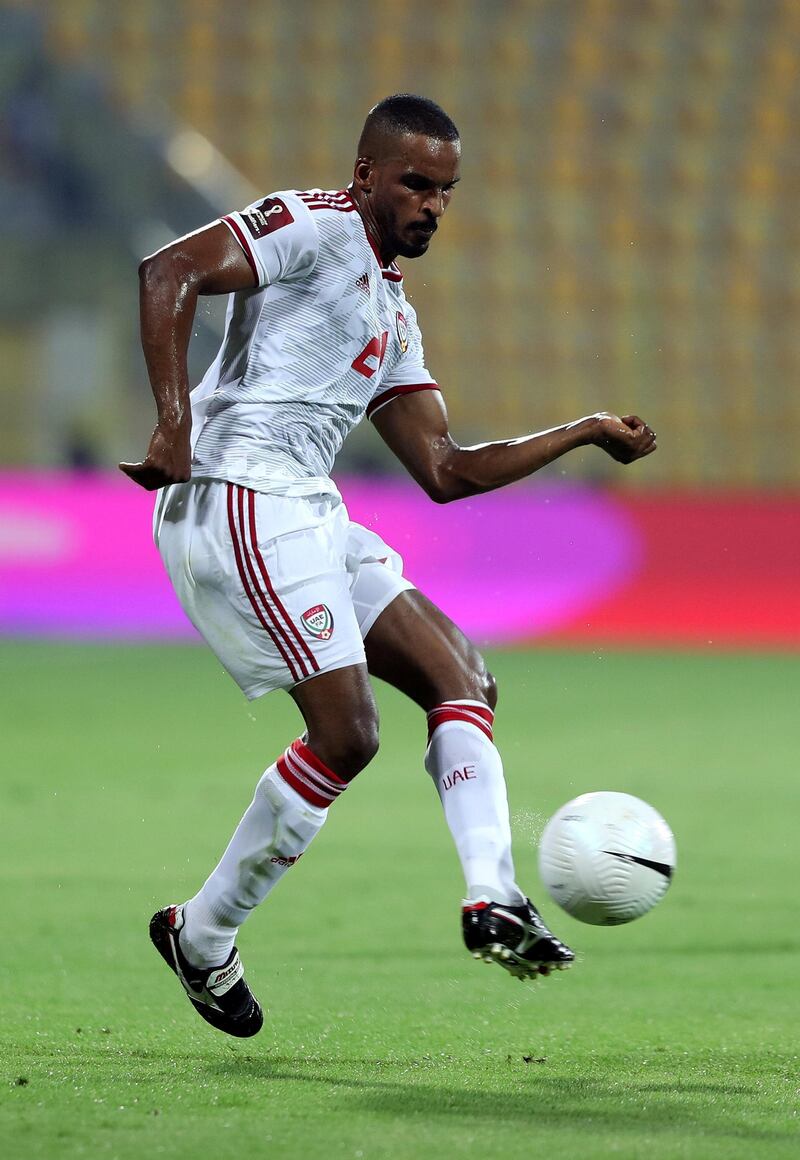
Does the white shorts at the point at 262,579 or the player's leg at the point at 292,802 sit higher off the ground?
the white shorts at the point at 262,579

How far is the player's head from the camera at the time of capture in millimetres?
3883

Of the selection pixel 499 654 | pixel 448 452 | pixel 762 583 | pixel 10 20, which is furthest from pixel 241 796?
pixel 10 20

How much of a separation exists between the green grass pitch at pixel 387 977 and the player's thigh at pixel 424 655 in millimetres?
459

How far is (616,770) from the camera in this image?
26.9 feet

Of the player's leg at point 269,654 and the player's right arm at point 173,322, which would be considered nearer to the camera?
the player's right arm at point 173,322

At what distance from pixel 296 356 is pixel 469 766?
38.5 inches

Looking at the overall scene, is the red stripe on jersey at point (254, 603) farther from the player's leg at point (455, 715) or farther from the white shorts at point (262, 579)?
the player's leg at point (455, 715)

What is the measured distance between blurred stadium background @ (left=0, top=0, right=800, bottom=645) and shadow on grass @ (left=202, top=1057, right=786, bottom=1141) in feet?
38.8


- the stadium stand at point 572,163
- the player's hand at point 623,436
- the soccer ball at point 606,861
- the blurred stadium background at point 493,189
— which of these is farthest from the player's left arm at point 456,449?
the stadium stand at point 572,163

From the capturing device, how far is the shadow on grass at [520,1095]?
10.8 ft

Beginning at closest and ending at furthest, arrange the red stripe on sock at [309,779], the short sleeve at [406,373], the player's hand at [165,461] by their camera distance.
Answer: the player's hand at [165,461] < the red stripe on sock at [309,779] < the short sleeve at [406,373]

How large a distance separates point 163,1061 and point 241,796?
149 inches

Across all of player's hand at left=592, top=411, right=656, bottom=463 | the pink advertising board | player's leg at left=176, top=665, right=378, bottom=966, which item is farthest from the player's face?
the pink advertising board

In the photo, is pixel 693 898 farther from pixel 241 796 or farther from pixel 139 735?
pixel 139 735
